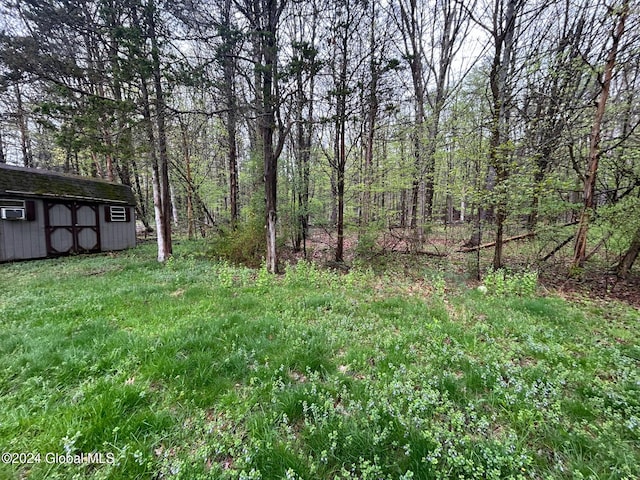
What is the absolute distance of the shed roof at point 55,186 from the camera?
8648 mm

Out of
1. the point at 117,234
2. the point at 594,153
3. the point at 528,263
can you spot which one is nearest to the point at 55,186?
the point at 117,234

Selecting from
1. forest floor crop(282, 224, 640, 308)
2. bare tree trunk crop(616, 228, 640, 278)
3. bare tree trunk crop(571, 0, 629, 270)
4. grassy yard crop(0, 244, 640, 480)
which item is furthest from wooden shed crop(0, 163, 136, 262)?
bare tree trunk crop(616, 228, 640, 278)

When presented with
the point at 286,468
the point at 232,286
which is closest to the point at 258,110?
the point at 232,286

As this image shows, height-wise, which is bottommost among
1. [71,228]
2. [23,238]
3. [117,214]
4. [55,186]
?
[23,238]

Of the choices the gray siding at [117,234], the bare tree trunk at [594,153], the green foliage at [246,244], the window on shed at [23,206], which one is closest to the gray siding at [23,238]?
the window on shed at [23,206]

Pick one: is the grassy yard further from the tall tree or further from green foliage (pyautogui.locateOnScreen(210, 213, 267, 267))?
the tall tree

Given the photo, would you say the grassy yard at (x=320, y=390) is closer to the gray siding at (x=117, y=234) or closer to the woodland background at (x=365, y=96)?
the woodland background at (x=365, y=96)

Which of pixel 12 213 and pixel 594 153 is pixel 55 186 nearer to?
pixel 12 213

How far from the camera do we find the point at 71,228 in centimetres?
998

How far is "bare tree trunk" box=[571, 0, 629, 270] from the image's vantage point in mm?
4551

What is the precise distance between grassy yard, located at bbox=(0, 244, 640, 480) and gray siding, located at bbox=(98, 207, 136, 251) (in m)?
7.97

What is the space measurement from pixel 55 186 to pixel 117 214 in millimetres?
2227

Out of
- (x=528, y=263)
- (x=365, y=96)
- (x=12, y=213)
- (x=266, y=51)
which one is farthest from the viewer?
(x=12, y=213)

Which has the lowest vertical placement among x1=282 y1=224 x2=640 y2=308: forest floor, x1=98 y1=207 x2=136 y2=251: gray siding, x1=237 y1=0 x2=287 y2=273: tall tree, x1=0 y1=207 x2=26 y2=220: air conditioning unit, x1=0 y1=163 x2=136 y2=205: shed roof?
x1=282 y1=224 x2=640 y2=308: forest floor
